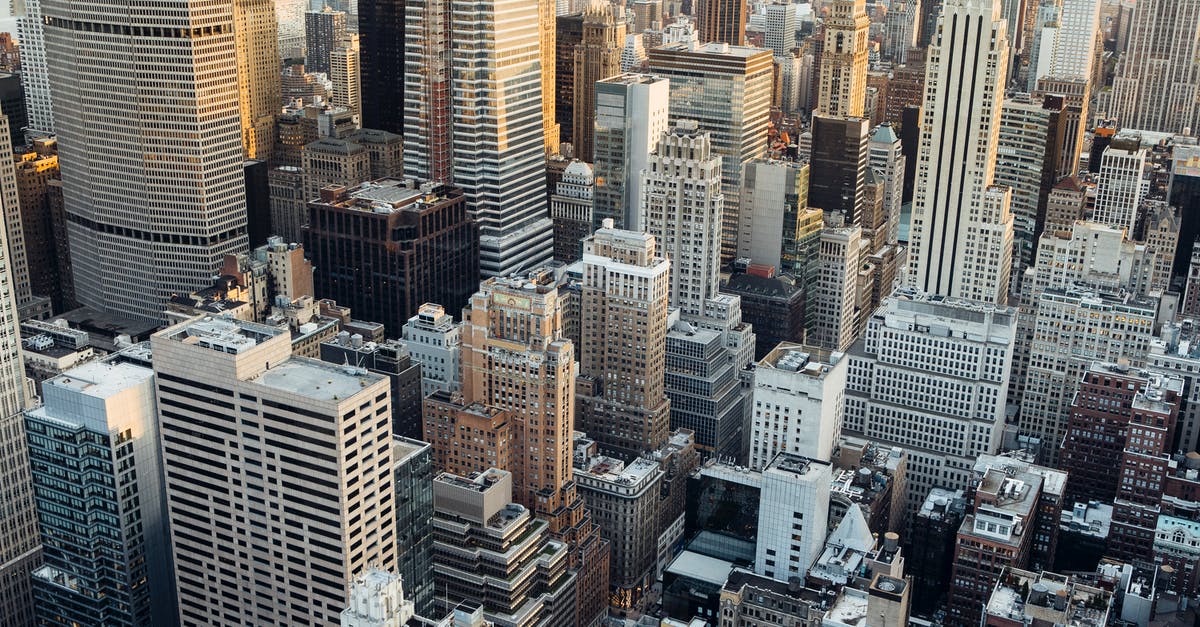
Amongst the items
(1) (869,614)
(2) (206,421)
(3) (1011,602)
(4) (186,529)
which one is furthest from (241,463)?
(3) (1011,602)

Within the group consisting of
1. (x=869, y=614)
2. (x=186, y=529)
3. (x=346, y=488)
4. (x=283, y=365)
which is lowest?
(x=869, y=614)

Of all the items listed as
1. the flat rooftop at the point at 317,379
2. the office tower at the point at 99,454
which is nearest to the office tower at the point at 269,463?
the flat rooftop at the point at 317,379

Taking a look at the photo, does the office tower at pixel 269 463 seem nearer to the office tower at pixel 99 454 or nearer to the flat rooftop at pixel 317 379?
the flat rooftop at pixel 317 379

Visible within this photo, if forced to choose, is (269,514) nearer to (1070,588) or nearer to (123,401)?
(123,401)

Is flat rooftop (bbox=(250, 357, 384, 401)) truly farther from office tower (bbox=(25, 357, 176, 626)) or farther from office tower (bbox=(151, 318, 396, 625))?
office tower (bbox=(25, 357, 176, 626))

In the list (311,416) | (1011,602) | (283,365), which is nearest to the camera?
(311,416)

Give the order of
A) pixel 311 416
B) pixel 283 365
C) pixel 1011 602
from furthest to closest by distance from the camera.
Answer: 1. pixel 1011 602
2. pixel 283 365
3. pixel 311 416

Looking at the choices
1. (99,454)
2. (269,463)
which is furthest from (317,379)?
(99,454)
